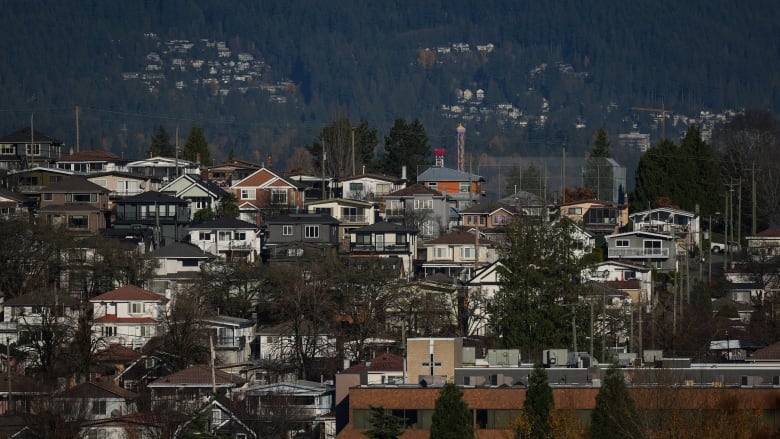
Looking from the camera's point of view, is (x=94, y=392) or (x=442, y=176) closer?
(x=94, y=392)

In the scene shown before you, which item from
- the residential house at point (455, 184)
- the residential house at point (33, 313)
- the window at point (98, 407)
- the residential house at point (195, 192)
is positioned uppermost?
the residential house at point (455, 184)

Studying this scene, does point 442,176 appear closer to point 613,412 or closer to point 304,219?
point 304,219

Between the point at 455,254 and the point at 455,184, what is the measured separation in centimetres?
1784

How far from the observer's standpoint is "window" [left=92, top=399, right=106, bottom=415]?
139 feet

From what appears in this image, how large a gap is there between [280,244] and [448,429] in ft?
96.4

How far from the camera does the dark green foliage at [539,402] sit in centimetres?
3403

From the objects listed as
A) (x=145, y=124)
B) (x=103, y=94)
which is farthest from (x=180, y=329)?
(x=103, y=94)

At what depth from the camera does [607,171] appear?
81.6 metres

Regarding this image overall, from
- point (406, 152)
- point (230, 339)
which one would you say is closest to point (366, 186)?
point (406, 152)

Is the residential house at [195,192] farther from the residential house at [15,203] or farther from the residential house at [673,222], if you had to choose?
the residential house at [673,222]

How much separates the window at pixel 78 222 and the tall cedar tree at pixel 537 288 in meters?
19.5

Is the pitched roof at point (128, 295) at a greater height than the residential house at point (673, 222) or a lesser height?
lesser

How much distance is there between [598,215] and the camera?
7081 cm

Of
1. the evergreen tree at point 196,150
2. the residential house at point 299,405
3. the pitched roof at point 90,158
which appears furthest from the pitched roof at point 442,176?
the residential house at point 299,405
